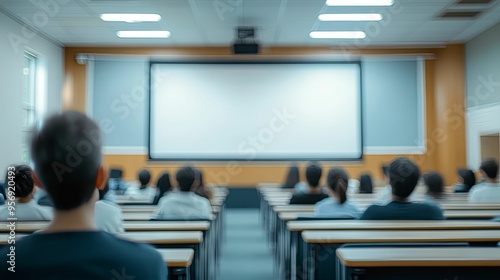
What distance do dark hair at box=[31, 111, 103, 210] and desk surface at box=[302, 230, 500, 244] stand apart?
1430 millimetres

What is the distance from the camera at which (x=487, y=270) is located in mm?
1921

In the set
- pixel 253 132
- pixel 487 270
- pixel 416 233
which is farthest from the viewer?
pixel 253 132

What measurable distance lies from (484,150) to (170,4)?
20.3 feet

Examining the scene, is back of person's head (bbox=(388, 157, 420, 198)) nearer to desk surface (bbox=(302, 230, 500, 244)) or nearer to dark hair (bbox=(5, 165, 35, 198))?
desk surface (bbox=(302, 230, 500, 244))

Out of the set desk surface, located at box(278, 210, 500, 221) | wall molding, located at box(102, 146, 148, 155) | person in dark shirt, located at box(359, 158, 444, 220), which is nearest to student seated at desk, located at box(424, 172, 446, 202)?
desk surface, located at box(278, 210, 500, 221)

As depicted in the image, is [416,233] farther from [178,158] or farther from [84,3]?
[178,158]

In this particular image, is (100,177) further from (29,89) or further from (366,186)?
(29,89)

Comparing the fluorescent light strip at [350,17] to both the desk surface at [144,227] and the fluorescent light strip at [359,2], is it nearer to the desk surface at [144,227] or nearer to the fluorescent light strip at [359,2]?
the fluorescent light strip at [359,2]

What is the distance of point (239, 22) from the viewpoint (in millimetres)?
8742

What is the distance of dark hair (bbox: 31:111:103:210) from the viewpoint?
1090mm

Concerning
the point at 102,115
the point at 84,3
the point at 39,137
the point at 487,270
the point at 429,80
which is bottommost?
the point at 487,270

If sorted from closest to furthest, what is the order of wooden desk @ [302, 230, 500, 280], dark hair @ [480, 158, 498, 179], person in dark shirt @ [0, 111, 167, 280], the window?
1. person in dark shirt @ [0, 111, 167, 280]
2. wooden desk @ [302, 230, 500, 280]
3. dark hair @ [480, 158, 498, 179]
4. the window

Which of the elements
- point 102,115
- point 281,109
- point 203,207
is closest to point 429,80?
point 281,109

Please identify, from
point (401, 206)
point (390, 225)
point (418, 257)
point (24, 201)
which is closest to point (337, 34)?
point (401, 206)
